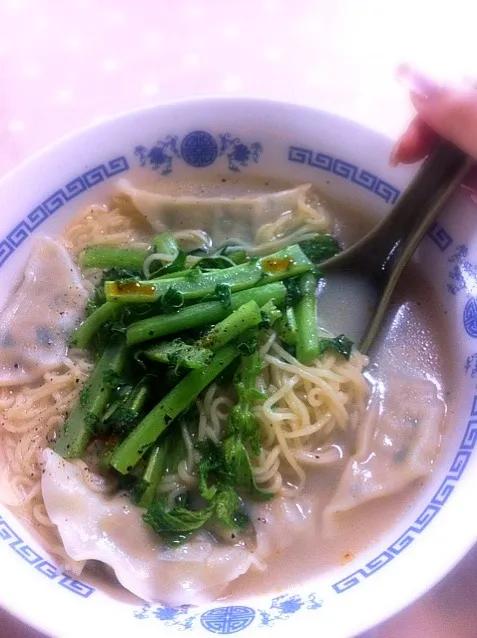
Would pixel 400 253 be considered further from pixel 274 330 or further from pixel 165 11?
pixel 165 11

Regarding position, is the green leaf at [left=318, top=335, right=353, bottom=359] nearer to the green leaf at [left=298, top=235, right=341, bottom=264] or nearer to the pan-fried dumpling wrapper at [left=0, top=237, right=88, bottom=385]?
the green leaf at [left=298, top=235, right=341, bottom=264]

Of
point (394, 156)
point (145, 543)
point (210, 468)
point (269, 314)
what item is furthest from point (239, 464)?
point (394, 156)

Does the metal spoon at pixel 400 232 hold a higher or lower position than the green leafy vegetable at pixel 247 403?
higher

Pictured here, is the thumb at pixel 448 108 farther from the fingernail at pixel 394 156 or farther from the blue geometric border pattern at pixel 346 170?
the blue geometric border pattern at pixel 346 170

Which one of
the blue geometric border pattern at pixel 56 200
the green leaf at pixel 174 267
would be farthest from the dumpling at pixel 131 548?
the blue geometric border pattern at pixel 56 200

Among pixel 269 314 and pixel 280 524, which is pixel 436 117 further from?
pixel 280 524

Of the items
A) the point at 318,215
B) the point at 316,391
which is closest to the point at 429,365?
the point at 316,391
